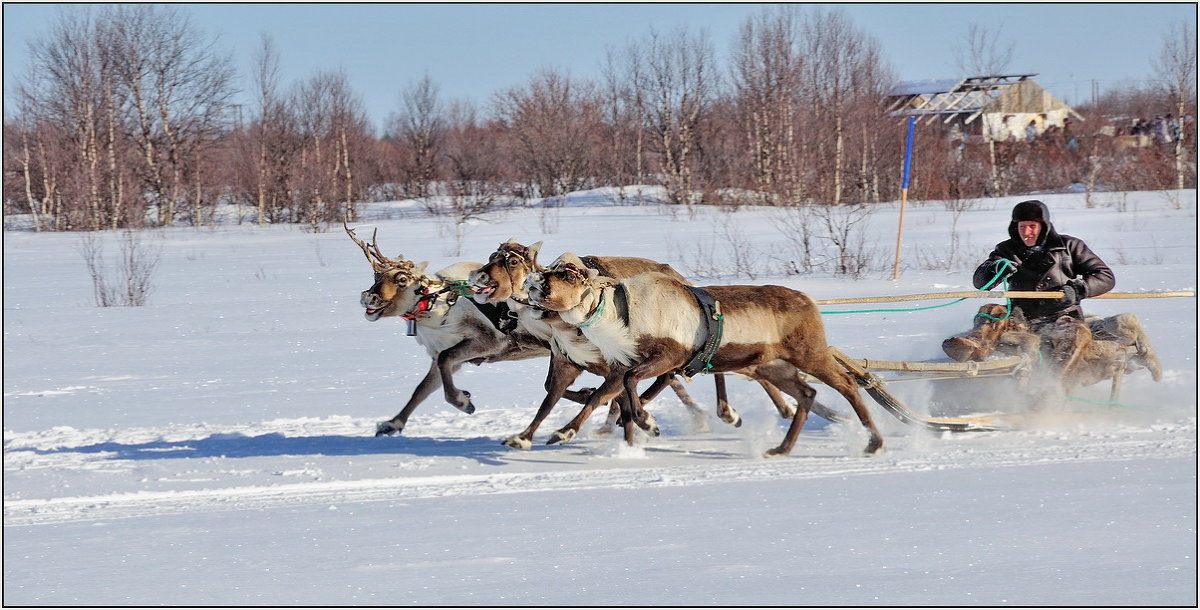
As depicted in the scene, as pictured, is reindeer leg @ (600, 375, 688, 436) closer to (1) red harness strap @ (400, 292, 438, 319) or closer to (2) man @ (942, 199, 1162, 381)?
(1) red harness strap @ (400, 292, 438, 319)

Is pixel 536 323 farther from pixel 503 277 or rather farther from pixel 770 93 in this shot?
pixel 770 93

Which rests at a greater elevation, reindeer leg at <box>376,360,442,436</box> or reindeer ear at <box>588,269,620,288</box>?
reindeer ear at <box>588,269,620,288</box>

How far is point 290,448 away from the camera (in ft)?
22.6

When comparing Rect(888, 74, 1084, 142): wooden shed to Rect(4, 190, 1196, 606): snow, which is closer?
Rect(4, 190, 1196, 606): snow

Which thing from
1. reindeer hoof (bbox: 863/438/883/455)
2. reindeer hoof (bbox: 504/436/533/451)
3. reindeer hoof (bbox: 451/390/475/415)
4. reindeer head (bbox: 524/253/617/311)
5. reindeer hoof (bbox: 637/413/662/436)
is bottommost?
reindeer hoof (bbox: 863/438/883/455)

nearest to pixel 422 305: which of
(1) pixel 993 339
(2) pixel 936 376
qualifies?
(2) pixel 936 376

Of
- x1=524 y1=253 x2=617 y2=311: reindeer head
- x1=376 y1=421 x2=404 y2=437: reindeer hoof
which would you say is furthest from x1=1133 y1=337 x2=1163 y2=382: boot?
x1=376 y1=421 x2=404 y2=437: reindeer hoof

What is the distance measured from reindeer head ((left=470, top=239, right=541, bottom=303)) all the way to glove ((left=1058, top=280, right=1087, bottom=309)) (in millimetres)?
3166

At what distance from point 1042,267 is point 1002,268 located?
0.99 ft

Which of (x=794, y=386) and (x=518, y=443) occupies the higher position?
(x=794, y=386)

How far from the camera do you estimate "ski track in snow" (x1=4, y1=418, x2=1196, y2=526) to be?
219 inches

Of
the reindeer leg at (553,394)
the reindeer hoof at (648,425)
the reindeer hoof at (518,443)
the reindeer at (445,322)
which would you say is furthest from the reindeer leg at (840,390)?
the reindeer at (445,322)

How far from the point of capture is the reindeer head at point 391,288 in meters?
6.72

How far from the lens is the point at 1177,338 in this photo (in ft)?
33.3
